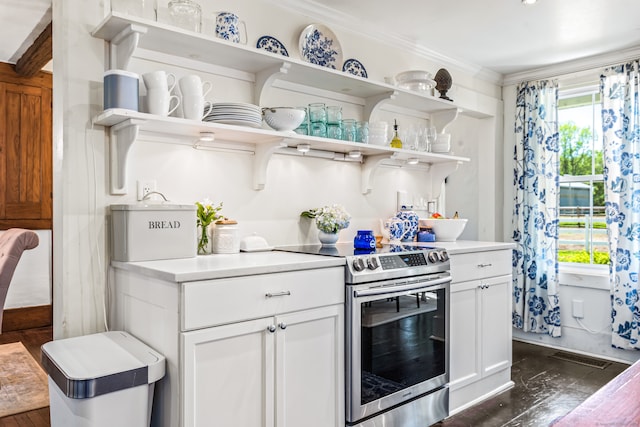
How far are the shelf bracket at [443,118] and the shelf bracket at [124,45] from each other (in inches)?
93.1

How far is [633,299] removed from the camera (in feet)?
11.6

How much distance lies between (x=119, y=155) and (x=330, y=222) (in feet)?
3.88

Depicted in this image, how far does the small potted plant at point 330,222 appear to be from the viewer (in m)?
2.71

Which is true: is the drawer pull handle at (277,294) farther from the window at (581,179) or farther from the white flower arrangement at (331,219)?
the window at (581,179)

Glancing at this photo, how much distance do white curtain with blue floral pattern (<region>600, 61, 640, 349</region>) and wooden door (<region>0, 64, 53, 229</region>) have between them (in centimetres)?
508

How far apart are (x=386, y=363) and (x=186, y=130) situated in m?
1.48

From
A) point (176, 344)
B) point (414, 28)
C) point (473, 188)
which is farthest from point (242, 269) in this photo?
point (473, 188)

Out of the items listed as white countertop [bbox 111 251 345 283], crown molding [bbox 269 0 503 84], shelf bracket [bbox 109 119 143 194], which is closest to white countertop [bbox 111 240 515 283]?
white countertop [bbox 111 251 345 283]

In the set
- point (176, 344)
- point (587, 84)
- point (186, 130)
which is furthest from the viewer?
point (587, 84)

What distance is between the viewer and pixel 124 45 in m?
2.05

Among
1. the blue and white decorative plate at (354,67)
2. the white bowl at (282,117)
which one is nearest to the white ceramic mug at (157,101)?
the white bowl at (282,117)

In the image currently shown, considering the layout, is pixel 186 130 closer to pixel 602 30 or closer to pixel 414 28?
pixel 414 28

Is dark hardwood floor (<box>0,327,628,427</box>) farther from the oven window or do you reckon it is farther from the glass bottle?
the glass bottle

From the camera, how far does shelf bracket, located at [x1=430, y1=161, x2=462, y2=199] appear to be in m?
3.60
